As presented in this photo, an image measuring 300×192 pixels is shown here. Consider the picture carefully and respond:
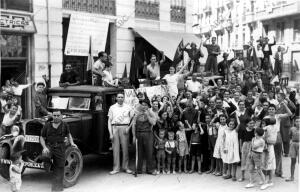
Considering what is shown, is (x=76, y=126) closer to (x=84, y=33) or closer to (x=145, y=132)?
(x=145, y=132)

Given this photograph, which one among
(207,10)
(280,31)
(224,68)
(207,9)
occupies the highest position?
(207,9)

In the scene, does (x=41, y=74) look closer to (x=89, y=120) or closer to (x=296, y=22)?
(x=89, y=120)

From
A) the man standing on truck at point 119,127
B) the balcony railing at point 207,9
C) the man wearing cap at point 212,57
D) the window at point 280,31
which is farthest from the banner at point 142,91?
the balcony railing at point 207,9

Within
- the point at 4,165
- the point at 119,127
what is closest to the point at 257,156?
the point at 119,127

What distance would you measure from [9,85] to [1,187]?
188 inches

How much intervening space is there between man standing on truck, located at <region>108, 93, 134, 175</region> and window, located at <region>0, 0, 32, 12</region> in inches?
256

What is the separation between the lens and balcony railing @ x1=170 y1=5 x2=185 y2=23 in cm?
2048

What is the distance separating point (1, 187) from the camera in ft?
26.4

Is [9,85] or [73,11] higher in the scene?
[73,11]

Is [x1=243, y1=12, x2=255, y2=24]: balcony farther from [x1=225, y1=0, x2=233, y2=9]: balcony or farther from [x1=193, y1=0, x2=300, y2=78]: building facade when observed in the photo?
[x1=225, y1=0, x2=233, y2=9]: balcony

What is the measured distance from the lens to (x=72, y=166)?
8.24 meters

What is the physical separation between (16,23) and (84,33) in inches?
119

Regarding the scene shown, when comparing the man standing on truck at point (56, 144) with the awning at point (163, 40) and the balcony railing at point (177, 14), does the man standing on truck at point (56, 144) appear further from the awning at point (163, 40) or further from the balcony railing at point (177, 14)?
the balcony railing at point (177, 14)

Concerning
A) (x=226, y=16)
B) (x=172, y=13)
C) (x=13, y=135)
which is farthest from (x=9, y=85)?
(x=226, y=16)
